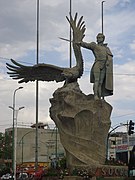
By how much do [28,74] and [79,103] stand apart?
409 cm

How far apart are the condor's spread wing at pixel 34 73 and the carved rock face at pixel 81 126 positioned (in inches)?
79.5

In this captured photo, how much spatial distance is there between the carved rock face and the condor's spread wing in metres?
2.02

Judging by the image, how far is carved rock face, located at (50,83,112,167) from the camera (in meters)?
22.5

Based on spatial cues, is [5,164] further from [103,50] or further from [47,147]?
[103,50]

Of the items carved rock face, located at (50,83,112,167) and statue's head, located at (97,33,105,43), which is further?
statue's head, located at (97,33,105,43)

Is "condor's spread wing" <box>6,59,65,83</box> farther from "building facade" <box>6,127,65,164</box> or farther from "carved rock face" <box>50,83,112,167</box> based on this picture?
"building facade" <box>6,127,65,164</box>

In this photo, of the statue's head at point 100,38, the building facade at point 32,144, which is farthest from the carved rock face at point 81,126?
the building facade at point 32,144

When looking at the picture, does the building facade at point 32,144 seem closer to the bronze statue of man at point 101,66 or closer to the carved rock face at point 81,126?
the bronze statue of man at point 101,66

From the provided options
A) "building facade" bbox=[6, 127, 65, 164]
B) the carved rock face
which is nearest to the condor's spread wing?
the carved rock face

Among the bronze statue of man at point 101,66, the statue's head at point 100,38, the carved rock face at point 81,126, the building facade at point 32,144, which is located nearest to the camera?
the carved rock face at point 81,126

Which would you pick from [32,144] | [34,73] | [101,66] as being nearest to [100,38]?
[101,66]

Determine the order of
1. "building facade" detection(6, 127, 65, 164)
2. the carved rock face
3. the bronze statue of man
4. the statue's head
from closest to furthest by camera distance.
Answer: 1. the carved rock face
2. the bronze statue of man
3. the statue's head
4. "building facade" detection(6, 127, 65, 164)

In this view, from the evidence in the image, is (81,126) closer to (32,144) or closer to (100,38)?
(100,38)

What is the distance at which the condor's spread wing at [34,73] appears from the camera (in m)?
24.8
